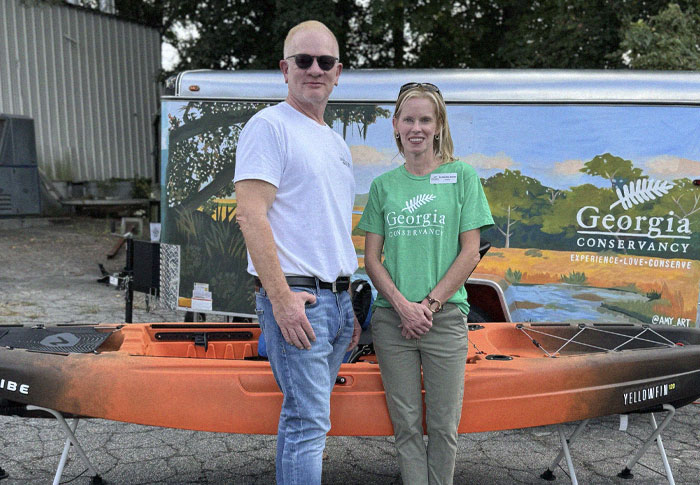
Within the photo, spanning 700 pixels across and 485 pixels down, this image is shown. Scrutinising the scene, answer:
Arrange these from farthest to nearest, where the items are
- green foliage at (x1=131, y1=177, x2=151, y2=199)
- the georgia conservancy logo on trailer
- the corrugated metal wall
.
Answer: green foliage at (x1=131, y1=177, x2=151, y2=199) < the corrugated metal wall < the georgia conservancy logo on trailer

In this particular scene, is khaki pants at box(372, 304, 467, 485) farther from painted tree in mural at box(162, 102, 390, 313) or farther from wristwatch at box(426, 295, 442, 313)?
painted tree in mural at box(162, 102, 390, 313)

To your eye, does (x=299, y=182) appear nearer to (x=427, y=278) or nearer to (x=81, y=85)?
(x=427, y=278)

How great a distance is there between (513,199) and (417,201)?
79.3 inches

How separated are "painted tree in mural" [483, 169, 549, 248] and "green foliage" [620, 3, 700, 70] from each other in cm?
499

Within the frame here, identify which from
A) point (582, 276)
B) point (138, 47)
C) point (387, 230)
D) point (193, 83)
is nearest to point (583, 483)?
point (582, 276)

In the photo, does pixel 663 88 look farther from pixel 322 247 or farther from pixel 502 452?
pixel 322 247

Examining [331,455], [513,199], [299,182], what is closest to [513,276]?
[513,199]

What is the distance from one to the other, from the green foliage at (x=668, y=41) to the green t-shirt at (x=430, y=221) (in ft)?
22.5

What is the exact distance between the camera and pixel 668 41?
317 inches

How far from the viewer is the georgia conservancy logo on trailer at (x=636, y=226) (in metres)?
4.09

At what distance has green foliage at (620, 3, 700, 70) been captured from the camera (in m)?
7.97

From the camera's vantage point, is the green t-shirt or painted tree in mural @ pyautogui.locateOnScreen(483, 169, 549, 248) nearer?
the green t-shirt

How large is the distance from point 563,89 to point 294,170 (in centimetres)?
276

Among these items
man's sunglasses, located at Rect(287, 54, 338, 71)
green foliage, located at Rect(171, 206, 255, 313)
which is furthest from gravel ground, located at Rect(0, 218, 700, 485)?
man's sunglasses, located at Rect(287, 54, 338, 71)
